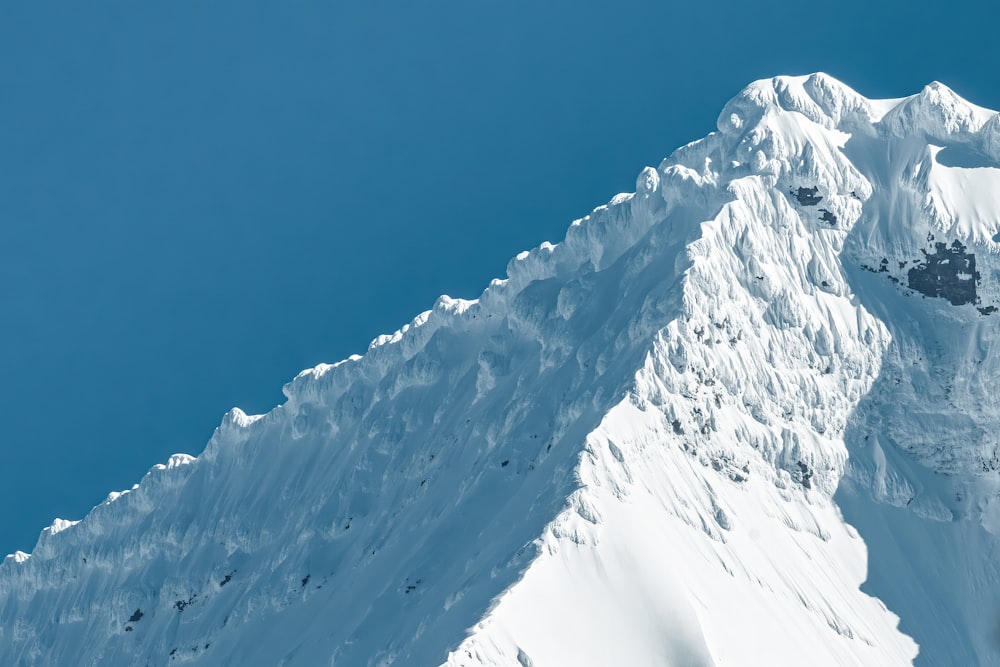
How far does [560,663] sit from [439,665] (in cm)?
1111

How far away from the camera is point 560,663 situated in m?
200

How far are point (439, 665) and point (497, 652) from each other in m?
5.29

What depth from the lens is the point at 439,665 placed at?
19725 cm

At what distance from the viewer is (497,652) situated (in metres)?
198

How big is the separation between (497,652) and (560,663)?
20.0 feet
